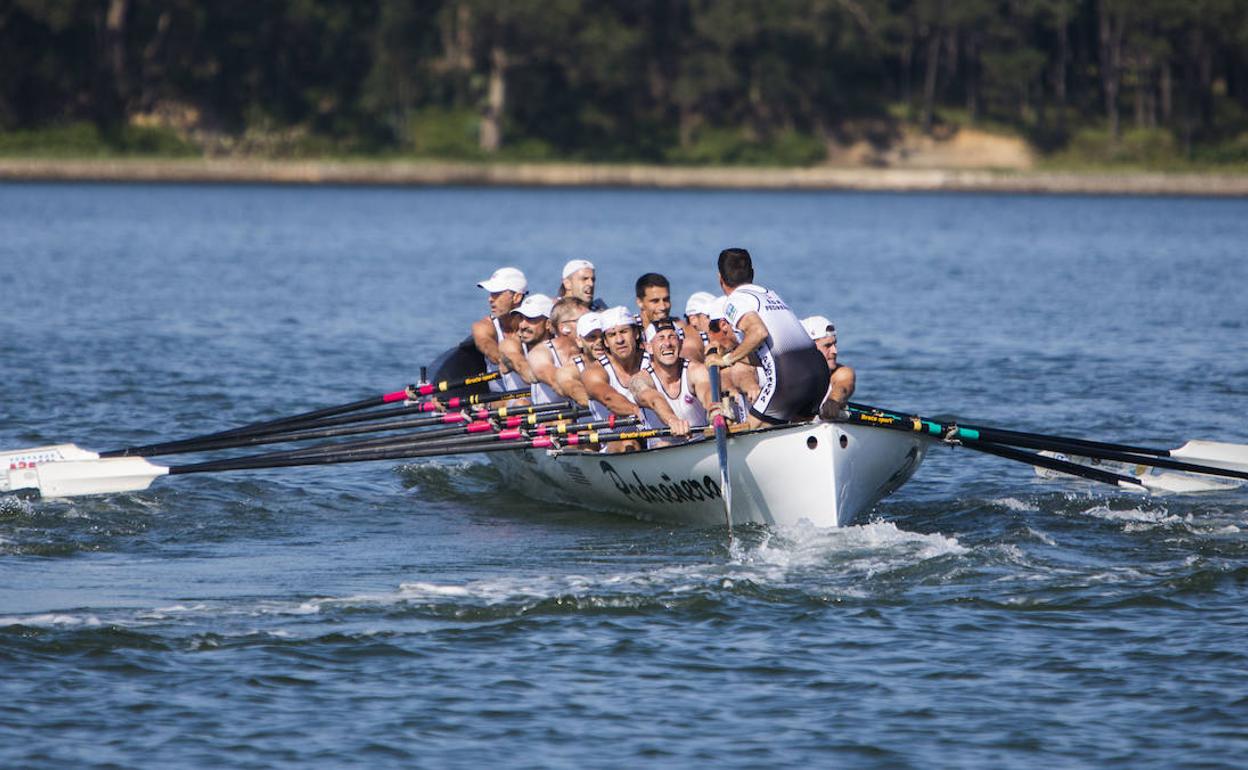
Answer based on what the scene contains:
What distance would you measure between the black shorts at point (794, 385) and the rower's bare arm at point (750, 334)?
0.26 m

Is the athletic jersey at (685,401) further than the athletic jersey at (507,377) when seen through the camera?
No

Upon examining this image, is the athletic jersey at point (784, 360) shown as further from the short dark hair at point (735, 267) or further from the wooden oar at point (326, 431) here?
the wooden oar at point (326, 431)

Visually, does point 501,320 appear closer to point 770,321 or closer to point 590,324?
point 590,324

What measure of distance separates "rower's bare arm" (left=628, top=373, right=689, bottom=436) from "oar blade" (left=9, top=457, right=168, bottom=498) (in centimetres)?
455

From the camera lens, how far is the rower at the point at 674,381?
15703 millimetres

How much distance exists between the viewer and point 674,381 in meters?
16.0

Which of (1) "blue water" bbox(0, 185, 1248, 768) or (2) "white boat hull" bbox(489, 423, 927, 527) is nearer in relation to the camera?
(1) "blue water" bbox(0, 185, 1248, 768)

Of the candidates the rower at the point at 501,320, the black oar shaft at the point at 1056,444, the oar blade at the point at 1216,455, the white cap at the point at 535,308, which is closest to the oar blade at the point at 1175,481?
the oar blade at the point at 1216,455

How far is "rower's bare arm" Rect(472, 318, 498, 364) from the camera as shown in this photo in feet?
63.0

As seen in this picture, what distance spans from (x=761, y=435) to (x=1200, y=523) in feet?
15.2

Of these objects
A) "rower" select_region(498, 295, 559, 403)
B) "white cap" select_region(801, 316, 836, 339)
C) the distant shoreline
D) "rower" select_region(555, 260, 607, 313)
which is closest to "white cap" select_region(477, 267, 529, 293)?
"rower" select_region(498, 295, 559, 403)

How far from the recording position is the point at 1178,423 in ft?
75.9

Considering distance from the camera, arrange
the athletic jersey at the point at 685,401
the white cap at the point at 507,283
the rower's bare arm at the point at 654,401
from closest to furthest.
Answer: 1. the rower's bare arm at the point at 654,401
2. the athletic jersey at the point at 685,401
3. the white cap at the point at 507,283

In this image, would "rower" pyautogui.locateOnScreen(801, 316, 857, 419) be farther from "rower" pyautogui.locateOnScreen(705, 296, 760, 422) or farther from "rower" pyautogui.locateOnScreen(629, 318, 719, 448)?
"rower" pyautogui.locateOnScreen(629, 318, 719, 448)
